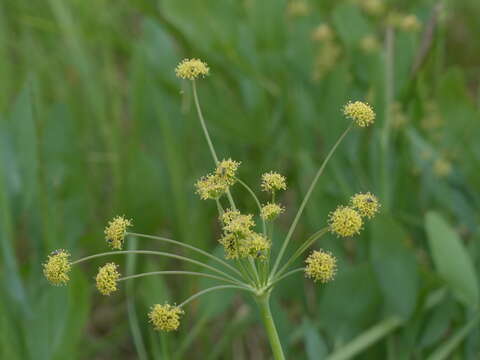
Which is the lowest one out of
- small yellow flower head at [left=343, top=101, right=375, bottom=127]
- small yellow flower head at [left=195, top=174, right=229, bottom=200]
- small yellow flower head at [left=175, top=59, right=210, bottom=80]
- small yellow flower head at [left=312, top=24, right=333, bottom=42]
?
small yellow flower head at [left=195, top=174, right=229, bottom=200]

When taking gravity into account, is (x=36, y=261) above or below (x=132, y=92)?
below

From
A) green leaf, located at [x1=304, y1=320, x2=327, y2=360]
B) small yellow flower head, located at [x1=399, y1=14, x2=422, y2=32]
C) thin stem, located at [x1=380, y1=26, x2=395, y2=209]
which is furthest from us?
small yellow flower head, located at [x1=399, y1=14, x2=422, y2=32]

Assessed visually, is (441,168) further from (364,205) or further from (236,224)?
(236,224)

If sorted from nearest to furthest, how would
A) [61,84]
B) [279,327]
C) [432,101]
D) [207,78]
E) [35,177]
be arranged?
[279,327], [35,177], [432,101], [207,78], [61,84]

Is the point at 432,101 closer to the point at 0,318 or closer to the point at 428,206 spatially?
the point at 428,206

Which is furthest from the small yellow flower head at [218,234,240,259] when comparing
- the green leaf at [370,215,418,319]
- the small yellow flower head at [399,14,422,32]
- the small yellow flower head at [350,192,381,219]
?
the small yellow flower head at [399,14,422,32]

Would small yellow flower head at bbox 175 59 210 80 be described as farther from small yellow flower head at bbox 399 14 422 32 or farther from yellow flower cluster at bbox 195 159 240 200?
small yellow flower head at bbox 399 14 422 32

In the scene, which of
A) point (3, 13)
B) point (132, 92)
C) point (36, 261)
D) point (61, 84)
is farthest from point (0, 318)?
point (3, 13)
